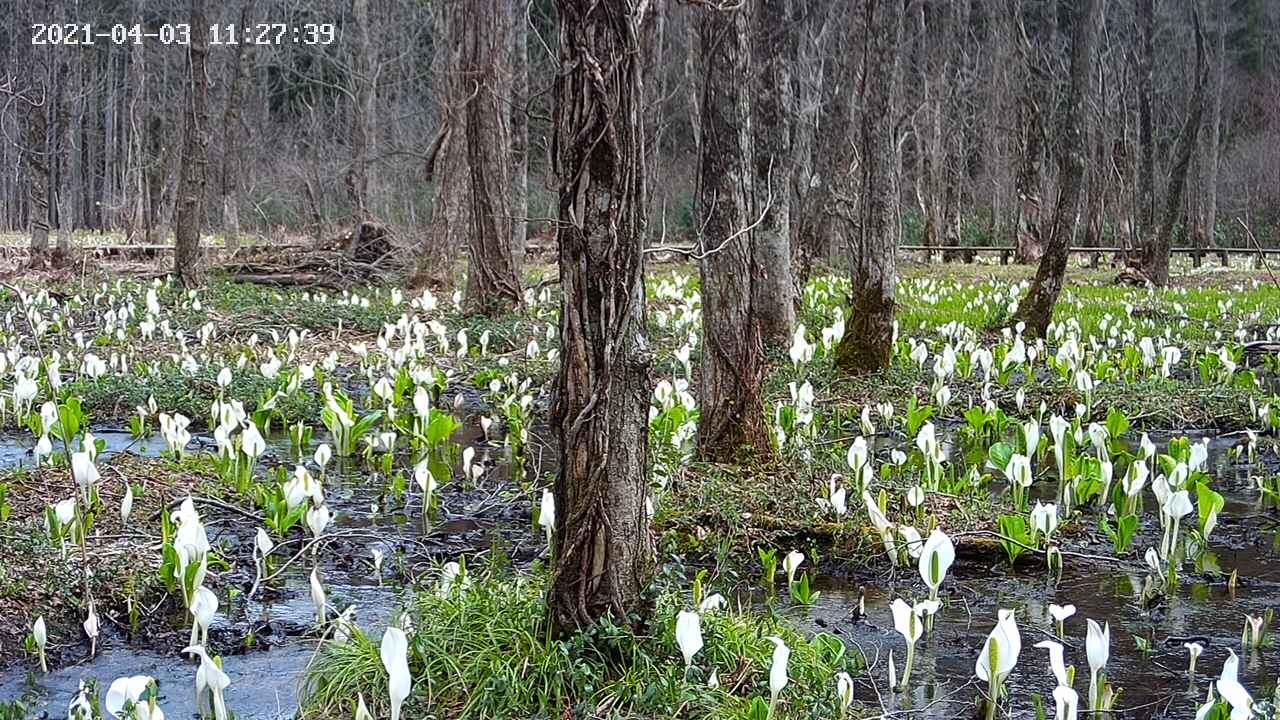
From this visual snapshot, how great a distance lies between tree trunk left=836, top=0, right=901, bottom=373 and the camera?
28.7 ft

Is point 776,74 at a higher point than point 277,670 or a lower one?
higher

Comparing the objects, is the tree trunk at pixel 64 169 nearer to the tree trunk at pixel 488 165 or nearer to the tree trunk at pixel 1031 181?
the tree trunk at pixel 488 165

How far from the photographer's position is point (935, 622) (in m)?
4.50

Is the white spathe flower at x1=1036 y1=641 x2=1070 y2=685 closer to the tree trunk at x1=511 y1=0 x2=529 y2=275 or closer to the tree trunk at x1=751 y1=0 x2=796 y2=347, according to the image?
the tree trunk at x1=751 y1=0 x2=796 y2=347

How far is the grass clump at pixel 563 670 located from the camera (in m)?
3.31

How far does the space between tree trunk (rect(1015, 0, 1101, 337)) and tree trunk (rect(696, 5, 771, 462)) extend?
6.00m

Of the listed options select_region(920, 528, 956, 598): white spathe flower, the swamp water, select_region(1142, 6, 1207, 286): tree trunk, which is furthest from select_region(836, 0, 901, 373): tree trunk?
select_region(1142, 6, 1207, 286): tree trunk

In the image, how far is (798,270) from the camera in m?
14.7

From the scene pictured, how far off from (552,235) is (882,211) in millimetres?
20650

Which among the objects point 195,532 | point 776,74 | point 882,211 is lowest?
point 195,532

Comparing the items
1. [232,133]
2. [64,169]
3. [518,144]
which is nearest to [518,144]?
[518,144]

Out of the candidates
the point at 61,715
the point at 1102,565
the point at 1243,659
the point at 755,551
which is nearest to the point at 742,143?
the point at 755,551

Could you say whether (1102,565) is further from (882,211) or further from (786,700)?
(882,211)

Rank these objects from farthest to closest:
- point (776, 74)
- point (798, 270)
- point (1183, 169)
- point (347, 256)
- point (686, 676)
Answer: point (1183, 169), point (347, 256), point (798, 270), point (776, 74), point (686, 676)
